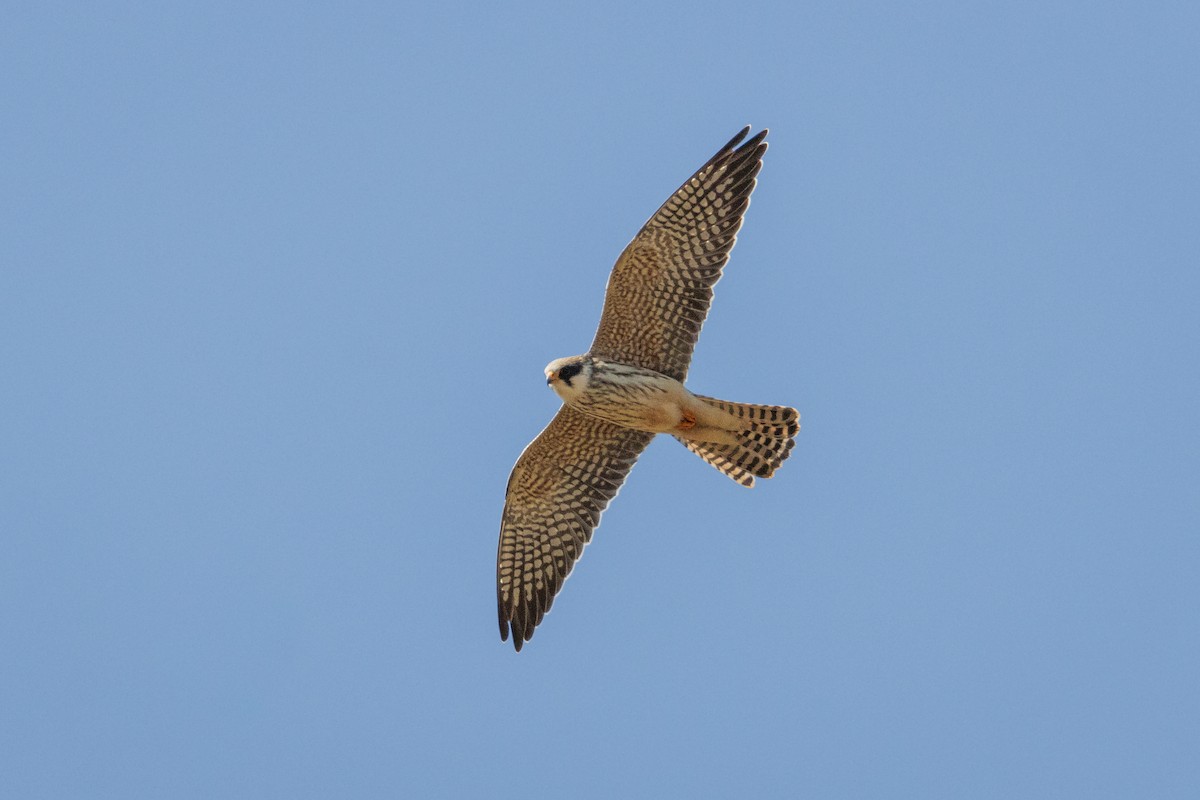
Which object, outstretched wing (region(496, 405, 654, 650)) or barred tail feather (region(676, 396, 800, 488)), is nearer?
barred tail feather (region(676, 396, 800, 488))

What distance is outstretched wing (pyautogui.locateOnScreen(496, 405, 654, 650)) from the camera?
1284 cm

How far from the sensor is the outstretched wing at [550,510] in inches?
505

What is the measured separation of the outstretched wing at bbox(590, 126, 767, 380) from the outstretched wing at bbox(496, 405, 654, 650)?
3.03 feet

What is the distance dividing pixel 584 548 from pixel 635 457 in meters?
0.81

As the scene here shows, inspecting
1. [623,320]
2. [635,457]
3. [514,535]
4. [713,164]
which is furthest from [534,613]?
[713,164]

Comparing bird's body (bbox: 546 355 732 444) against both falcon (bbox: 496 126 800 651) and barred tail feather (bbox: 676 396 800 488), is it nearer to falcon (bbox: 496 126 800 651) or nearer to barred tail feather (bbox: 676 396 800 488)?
falcon (bbox: 496 126 800 651)

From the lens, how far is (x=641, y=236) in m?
12.1

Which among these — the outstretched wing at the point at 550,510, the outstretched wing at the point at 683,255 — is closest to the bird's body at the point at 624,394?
the outstretched wing at the point at 683,255

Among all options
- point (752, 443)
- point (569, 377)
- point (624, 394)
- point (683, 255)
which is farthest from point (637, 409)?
point (683, 255)

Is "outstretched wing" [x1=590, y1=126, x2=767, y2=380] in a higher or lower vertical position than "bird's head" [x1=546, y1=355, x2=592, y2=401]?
higher

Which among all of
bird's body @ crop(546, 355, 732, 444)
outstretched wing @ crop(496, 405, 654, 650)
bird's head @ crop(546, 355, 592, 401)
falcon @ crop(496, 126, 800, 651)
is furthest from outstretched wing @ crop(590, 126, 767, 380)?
outstretched wing @ crop(496, 405, 654, 650)

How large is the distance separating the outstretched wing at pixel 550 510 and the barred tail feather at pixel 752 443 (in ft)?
1.88

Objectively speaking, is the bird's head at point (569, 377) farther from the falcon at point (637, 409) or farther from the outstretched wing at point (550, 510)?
the outstretched wing at point (550, 510)

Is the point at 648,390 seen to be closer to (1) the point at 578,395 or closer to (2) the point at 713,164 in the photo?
(1) the point at 578,395
